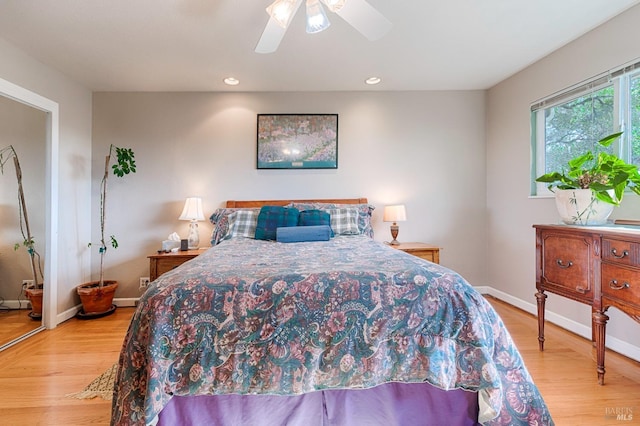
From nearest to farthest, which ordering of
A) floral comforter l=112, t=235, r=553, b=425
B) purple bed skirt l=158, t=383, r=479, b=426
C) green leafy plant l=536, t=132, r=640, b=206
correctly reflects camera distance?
1. floral comforter l=112, t=235, r=553, b=425
2. purple bed skirt l=158, t=383, r=479, b=426
3. green leafy plant l=536, t=132, r=640, b=206

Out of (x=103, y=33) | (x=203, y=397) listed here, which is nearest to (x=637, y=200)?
(x=203, y=397)

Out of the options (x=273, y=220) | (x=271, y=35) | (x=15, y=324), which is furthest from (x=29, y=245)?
(x=271, y=35)

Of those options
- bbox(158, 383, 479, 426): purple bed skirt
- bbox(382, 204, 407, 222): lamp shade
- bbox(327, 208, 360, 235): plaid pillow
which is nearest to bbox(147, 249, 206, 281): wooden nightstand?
bbox(327, 208, 360, 235): plaid pillow

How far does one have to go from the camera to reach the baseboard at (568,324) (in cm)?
207

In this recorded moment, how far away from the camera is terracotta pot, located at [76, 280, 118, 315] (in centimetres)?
296

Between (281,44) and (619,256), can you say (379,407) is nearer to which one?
(619,256)

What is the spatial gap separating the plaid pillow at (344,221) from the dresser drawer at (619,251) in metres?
1.79

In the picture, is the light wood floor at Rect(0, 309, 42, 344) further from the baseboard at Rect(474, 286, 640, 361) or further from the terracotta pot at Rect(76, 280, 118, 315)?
the baseboard at Rect(474, 286, 640, 361)

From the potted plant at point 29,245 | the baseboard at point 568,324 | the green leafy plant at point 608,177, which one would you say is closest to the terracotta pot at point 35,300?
the potted plant at point 29,245

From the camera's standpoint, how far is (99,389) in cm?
176

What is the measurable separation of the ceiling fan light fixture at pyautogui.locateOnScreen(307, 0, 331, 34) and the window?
2245 millimetres

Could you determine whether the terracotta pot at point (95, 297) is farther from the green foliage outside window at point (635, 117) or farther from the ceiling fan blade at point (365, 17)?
the green foliage outside window at point (635, 117)

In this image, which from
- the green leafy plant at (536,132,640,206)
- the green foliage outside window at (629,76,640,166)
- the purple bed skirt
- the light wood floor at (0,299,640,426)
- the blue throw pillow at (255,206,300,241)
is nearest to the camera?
the purple bed skirt

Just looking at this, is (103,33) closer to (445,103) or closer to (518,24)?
(518,24)
